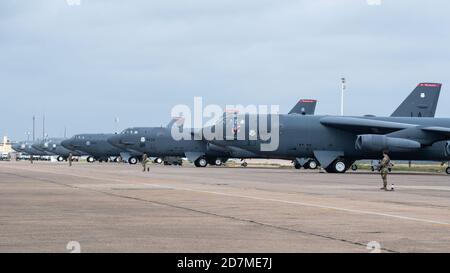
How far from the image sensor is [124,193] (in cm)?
2612

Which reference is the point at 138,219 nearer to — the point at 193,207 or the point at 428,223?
the point at 193,207

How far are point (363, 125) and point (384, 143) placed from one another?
2.29 meters

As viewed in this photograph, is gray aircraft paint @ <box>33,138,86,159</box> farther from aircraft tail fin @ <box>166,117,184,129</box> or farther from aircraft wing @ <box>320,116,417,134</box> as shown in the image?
aircraft wing @ <box>320,116,417,134</box>

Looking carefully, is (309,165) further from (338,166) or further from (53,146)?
(53,146)

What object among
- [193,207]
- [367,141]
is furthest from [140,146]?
[193,207]

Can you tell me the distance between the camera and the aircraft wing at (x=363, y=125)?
185 ft

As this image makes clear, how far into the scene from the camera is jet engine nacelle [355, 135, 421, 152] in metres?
54.9

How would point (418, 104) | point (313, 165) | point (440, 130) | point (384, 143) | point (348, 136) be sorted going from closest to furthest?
point (440, 130) < point (384, 143) < point (348, 136) < point (418, 104) < point (313, 165)

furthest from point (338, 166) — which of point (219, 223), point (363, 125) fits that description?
point (219, 223)

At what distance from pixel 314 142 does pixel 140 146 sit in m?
31.0

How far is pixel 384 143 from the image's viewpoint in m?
55.0

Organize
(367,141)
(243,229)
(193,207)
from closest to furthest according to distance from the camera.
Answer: (243,229) < (193,207) < (367,141)

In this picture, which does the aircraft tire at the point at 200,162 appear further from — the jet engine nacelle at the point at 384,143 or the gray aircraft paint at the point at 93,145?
the jet engine nacelle at the point at 384,143
